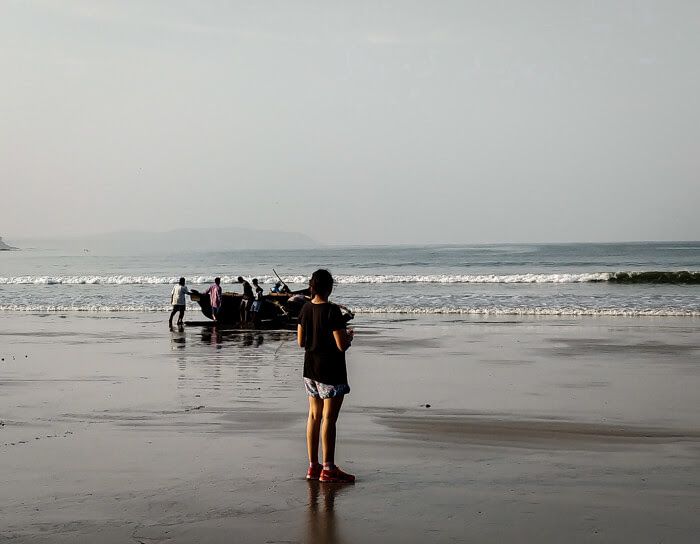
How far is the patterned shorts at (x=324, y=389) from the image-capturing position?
696 cm

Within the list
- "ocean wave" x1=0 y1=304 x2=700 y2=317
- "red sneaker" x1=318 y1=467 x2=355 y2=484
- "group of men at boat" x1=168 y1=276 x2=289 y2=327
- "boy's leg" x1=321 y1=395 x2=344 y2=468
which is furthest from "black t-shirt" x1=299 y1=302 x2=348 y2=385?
"ocean wave" x1=0 y1=304 x2=700 y2=317

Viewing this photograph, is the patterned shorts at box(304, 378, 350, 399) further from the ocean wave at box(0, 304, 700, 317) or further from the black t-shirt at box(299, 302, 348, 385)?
the ocean wave at box(0, 304, 700, 317)

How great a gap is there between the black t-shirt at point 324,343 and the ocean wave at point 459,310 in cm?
2099

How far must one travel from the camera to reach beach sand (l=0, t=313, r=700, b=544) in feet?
19.1

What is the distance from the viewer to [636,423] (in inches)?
372

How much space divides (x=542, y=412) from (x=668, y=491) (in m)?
3.62

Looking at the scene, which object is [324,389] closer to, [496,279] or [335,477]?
[335,477]

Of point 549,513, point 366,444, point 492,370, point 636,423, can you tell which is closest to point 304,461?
point 366,444

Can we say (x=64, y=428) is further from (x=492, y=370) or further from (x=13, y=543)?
(x=492, y=370)

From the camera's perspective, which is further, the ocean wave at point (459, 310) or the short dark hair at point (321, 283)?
the ocean wave at point (459, 310)

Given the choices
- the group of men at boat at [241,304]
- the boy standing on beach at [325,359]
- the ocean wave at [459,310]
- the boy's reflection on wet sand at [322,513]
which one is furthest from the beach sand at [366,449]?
the ocean wave at [459,310]

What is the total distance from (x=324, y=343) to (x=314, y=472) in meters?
1.06

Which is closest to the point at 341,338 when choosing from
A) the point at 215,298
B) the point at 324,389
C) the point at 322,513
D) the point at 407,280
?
the point at 324,389

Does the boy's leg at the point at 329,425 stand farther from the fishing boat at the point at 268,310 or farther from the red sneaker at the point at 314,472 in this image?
the fishing boat at the point at 268,310
